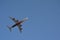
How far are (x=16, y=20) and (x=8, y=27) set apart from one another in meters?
4.99

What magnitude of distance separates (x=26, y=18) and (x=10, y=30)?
25.2 ft

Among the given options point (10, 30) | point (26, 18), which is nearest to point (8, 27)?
point (10, 30)

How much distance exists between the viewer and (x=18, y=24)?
11206 cm

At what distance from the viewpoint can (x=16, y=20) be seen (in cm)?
11181

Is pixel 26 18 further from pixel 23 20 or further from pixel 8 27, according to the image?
pixel 8 27

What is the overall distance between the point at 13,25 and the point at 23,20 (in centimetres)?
358

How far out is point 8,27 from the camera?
115688 millimetres

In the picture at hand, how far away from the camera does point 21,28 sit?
370 ft

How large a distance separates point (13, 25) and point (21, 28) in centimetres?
253

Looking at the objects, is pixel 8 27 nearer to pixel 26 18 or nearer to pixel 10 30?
pixel 10 30

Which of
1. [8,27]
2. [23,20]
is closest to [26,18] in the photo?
[23,20]

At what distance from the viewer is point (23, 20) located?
110 metres

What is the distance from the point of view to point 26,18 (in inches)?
4294

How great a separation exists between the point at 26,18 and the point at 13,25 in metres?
5.01
